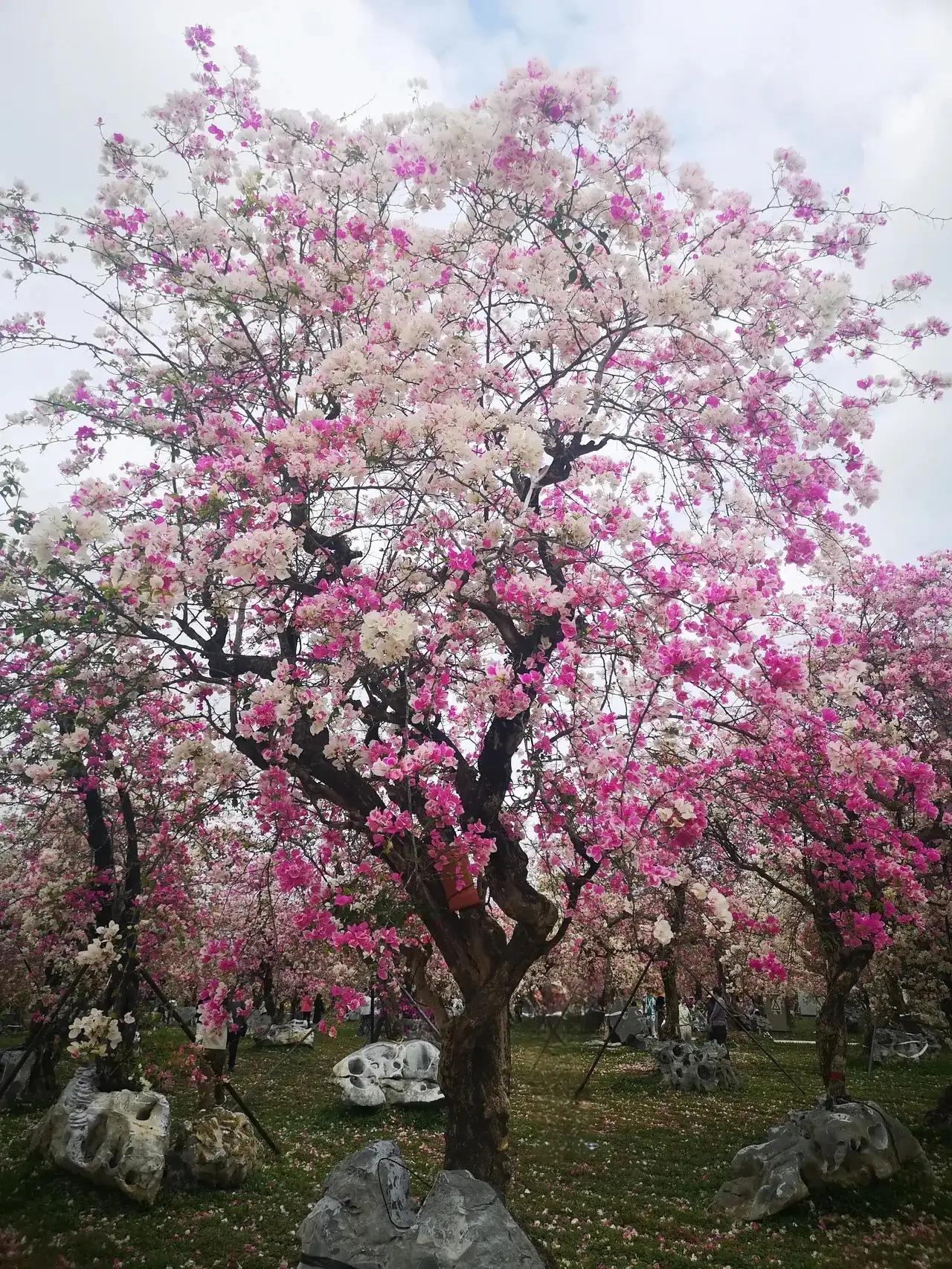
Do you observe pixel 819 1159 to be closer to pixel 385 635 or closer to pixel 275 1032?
pixel 385 635

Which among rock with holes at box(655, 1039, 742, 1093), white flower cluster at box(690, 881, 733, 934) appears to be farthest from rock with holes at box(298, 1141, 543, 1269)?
rock with holes at box(655, 1039, 742, 1093)

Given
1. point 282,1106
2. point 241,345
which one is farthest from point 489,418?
point 282,1106

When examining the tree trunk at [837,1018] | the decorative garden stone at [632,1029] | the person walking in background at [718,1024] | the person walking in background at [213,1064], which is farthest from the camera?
the decorative garden stone at [632,1029]

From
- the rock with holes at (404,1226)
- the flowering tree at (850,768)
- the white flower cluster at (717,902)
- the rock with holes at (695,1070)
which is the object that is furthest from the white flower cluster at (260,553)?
the rock with holes at (695,1070)

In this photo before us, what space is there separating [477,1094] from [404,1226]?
1.04 m

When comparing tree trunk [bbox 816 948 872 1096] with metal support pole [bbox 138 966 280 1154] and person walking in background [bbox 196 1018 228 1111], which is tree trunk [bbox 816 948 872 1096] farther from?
person walking in background [bbox 196 1018 228 1111]

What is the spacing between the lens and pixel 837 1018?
9.18 m

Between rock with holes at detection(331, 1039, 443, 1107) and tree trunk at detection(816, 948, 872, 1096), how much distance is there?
18.3 ft

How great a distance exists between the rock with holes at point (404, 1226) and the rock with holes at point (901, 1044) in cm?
1869

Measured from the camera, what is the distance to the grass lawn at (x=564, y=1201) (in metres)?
5.96

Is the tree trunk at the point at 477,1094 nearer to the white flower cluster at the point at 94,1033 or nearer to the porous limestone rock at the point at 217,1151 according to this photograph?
the white flower cluster at the point at 94,1033

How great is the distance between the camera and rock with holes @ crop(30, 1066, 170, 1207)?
689 cm

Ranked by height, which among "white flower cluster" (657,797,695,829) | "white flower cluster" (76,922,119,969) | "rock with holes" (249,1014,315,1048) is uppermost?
"white flower cluster" (657,797,695,829)

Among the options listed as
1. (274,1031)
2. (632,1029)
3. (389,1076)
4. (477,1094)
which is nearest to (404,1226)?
(477,1094)
